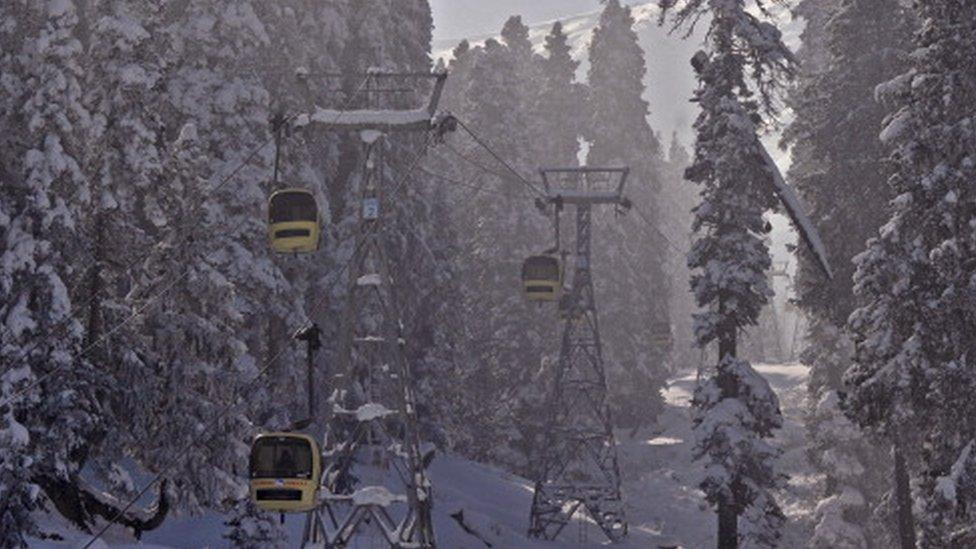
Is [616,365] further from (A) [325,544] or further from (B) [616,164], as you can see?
(A) [325,544]

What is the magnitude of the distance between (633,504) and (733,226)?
28.0 m

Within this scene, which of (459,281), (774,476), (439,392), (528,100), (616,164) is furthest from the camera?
(528,100)

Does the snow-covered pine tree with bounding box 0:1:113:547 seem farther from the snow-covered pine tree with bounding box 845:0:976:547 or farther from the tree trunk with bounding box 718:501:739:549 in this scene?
the snow-covered pine tree with bounding box 845:0:976:547

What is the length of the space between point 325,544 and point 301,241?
481cm

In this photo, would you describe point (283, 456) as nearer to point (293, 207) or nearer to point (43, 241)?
point (293, 207)

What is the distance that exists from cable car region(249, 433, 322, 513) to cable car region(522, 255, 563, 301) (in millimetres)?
14790

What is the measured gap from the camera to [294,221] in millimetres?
20266

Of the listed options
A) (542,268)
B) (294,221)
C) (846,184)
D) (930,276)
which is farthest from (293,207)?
(846,184)

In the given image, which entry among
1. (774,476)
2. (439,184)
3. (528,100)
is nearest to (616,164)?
(528,100)

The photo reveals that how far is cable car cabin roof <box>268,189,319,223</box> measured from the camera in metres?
20.3

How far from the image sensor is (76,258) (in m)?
24.6

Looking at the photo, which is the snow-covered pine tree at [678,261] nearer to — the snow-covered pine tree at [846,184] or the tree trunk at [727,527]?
the snow-covered pine tree at [846,184]

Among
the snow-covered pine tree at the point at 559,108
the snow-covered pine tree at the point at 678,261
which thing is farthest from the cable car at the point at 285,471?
the snow-covered pine tree at the point at 678,261

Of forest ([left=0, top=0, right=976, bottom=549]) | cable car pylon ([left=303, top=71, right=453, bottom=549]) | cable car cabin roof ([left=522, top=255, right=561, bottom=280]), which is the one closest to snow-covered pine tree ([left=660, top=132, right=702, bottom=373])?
forest ([left=0, top=0, right=976, bottom=549])
